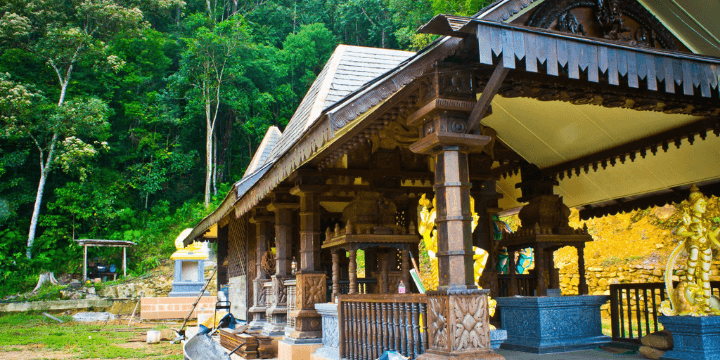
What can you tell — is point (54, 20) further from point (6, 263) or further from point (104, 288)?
point (104, 288)

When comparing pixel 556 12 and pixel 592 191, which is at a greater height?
pixel 556 12

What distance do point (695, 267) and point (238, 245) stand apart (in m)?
10.2

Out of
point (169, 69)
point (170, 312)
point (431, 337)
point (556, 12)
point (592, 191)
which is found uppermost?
point (169, 69)

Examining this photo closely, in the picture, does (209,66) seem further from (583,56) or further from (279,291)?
(583,56)

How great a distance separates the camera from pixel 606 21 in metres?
5.06

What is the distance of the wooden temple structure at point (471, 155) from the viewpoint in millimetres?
4508

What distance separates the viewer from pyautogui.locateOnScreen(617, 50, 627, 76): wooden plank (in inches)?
181

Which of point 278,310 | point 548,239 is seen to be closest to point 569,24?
point 548,239

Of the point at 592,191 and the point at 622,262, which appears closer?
the point at 592,191

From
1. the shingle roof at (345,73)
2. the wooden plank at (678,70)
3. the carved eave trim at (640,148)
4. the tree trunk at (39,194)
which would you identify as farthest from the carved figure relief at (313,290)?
the tree trunk at (39,194)

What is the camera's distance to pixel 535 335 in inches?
263

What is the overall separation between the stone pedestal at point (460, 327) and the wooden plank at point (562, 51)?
6.30 feet

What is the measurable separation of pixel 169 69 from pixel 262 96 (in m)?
8.74

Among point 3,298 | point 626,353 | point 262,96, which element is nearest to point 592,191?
point 626,353
